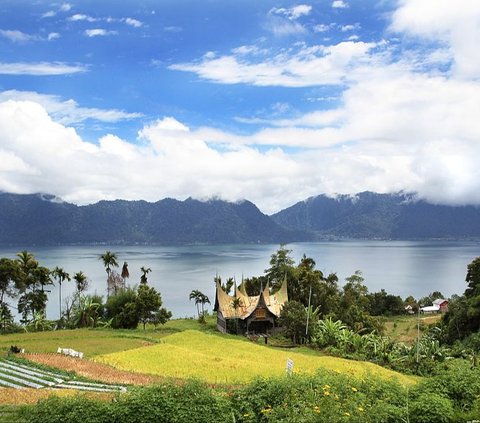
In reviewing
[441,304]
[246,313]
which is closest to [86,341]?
[246,313]

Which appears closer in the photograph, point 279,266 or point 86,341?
point 86,341

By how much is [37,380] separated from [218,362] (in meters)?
9.57

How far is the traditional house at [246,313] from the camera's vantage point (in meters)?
43.2

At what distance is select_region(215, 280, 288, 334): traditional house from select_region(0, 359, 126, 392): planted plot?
2340 centimetres

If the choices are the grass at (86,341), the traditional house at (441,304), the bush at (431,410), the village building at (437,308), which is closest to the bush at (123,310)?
the grass at (86,341)

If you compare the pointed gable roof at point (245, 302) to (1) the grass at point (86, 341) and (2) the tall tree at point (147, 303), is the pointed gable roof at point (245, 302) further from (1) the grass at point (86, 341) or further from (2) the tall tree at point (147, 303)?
(1) the grass at point (86, 341)

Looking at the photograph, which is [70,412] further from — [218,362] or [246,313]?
[246,313]

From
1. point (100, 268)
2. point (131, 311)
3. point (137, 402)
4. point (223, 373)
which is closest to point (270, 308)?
point (131, 311)

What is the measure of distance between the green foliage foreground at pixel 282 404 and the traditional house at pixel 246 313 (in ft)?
97.5

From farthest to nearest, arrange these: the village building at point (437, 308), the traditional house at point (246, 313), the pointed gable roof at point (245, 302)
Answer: the village building at point (437, 308) → the pointed gable roof at point (245, 302) → the traditional house at point (246, 313)

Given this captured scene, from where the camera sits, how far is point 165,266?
532ft

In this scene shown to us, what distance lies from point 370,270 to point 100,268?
87.2 m

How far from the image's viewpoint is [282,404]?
12.2 metres

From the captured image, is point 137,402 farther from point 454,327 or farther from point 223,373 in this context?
point 454,327
